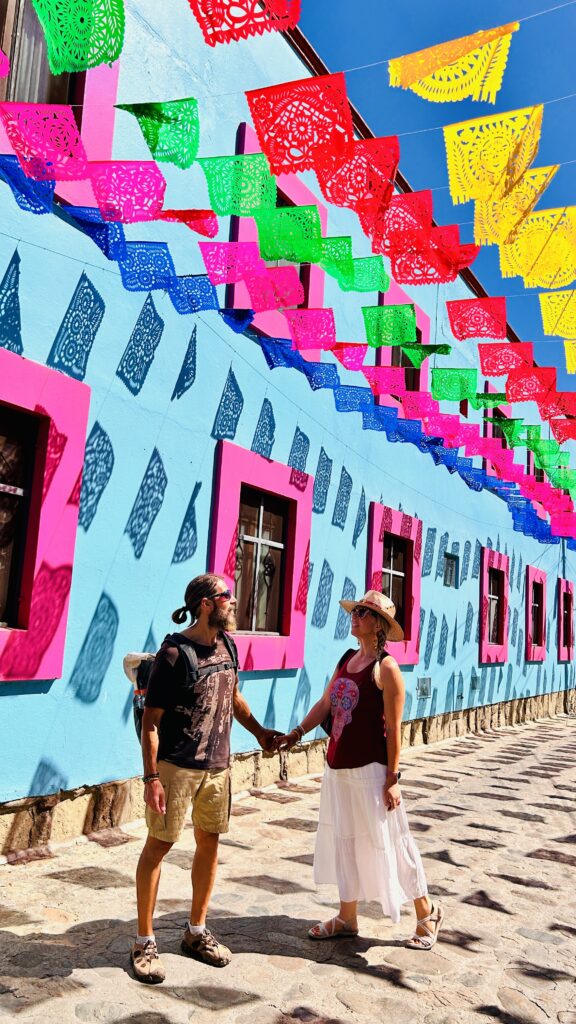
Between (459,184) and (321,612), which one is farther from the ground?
(459,184)

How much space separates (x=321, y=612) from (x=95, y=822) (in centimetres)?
334

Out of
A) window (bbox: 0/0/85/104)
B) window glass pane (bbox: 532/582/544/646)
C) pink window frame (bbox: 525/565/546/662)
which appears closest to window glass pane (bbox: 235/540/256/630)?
window (bbox: 0/0/85/104)

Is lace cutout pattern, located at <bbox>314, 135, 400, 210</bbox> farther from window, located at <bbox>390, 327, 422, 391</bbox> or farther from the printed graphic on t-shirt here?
window, located at <bbox>390, 327, 422, 391</bbox>

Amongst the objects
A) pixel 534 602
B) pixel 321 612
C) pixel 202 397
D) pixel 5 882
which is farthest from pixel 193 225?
pixel 534 602

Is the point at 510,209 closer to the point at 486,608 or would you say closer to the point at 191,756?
the point at 191,756

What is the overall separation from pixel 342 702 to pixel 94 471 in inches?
85.0

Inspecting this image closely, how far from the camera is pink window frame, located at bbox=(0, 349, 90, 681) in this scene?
163 inches

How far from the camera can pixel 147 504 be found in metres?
5.21

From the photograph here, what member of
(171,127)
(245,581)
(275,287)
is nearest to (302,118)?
(171,127)

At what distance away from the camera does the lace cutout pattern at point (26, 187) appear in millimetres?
3557

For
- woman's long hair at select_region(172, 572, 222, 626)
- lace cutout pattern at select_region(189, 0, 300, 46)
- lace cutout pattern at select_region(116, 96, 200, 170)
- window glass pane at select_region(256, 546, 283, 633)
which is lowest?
woman's long hair at select_region(172, 572, 222, 626)

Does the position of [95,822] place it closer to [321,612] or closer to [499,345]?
[321,612]

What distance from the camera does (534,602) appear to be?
16.5m

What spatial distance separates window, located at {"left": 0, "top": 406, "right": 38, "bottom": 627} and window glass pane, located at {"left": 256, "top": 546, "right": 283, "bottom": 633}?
2.66 metres
